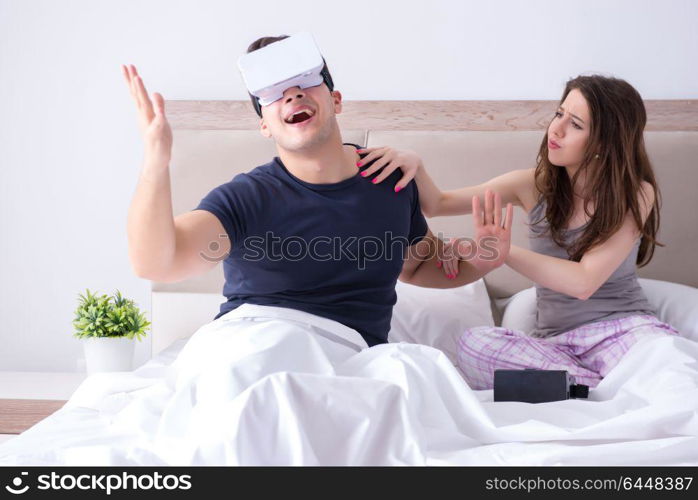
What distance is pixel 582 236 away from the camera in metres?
2.11

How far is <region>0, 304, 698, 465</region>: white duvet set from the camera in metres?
1.13

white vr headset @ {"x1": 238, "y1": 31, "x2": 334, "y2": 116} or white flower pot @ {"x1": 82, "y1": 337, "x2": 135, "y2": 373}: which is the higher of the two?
white vr headset @ {"x1": 238, "y1": 31, "x2": 334, "y2": 116}

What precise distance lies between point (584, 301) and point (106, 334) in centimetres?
151

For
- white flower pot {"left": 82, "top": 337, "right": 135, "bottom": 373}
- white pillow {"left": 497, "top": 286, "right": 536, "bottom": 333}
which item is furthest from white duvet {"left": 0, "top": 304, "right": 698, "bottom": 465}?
white flower pot {"left": 82, "top": 337, "right": 135, "bottom": 373}

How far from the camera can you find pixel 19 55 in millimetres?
3227

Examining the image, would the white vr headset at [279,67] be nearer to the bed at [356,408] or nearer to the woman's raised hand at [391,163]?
the woman's raised hand at [391,163]

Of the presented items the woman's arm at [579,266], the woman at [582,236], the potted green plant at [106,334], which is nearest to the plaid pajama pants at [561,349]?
the woman at [582,236]

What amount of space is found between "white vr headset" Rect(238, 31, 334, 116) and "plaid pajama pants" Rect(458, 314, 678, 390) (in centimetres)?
82

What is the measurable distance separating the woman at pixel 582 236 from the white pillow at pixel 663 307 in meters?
0.13

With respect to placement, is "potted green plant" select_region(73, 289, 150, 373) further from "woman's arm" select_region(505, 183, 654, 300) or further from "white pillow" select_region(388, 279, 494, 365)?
"woman's arm" select_region(505, 183, 654, 300)

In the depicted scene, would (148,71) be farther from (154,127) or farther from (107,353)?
(154,127)

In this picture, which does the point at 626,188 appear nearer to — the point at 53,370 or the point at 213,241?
the point at 213,241

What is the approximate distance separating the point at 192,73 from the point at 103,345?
1.14m

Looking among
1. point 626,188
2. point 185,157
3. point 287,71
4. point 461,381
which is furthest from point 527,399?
point 185,157
